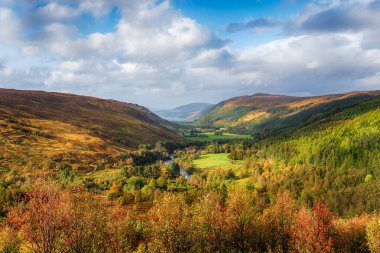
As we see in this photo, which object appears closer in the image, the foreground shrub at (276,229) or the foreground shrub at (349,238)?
the foreground shrub at (349,238)

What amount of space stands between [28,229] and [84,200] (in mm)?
8336

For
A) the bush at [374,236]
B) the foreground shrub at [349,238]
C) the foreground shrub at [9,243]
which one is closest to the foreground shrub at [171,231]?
the foreground shrub at [9,243]

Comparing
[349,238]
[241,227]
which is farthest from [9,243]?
[349,238]

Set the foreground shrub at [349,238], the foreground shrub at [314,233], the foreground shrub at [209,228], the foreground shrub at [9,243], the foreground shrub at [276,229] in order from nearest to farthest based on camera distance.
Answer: the foreground shrub at [209,228] < the foreground shrub at [314,233] < the foreground shrub at [9,243] < the foreground shrub at [349,238] < the foreground shrub at [276,229]

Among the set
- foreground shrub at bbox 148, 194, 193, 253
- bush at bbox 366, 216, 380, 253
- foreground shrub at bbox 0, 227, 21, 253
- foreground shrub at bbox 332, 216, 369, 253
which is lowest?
foreground shrub at bbox 332, 216, 369, 253

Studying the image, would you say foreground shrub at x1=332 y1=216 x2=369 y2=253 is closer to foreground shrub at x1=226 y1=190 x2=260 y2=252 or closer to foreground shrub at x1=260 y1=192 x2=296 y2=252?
foreground shrub at x1=260 y1=192 x2=296 y2=252

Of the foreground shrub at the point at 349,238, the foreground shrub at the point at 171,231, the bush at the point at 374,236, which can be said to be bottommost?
the foreground shrub at the point at 349,238

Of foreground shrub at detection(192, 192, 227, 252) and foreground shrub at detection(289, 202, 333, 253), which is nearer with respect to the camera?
foreground shrub at detection(192, 192, 227, 252)

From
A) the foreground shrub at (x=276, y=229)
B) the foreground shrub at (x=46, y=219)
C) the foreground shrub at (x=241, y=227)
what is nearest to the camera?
the foreground shrub at (x=46, y=219)

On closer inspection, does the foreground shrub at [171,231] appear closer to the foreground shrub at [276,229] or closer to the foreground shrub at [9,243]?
the foreground shrub at [276,229]

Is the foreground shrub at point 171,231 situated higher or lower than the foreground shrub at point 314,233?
higher

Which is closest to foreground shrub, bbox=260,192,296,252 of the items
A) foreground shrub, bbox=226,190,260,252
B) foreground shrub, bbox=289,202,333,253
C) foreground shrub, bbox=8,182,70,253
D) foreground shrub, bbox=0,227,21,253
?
foreground shrub, bbox=226,190,260,252

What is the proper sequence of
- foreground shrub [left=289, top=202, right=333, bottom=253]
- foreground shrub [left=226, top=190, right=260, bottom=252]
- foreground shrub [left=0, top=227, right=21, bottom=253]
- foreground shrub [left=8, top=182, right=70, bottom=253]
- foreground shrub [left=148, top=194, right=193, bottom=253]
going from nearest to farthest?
foreground shrub [left=8, top=182, right=70, bottom=253]
foreground shrub [left=148, top=194, right=193, bottom=253]
foreground shrub [left=289, top=202, right=333, bottom=253]
foreground shrub [left=0, top=227, right=21, bottom=253]
foreground shrub [left=226, top=190, right=260, bottom=252]

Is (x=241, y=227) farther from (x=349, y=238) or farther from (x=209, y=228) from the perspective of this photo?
(x=349, y=238)
